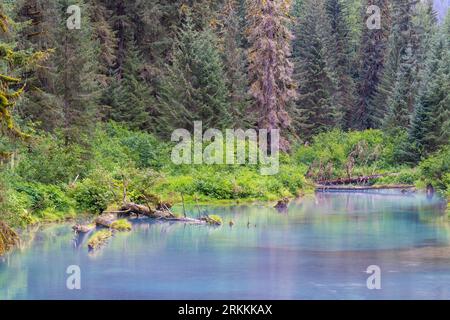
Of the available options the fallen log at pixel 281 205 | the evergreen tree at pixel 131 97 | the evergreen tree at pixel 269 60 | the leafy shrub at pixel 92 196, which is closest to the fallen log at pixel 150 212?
the leafy shrub at pixel 92 196

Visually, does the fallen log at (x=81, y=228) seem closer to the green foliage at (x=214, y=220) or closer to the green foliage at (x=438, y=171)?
the green foliage at (x=214, y=220)

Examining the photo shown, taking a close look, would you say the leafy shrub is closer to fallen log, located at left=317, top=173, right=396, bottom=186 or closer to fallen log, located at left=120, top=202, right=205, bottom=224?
fallen log, located at left=120, top=202, right=205, bottom=224

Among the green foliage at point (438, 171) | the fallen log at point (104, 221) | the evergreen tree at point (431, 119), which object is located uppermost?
the evergreen tree at point (431, 119)

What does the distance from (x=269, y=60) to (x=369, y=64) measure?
18.7m

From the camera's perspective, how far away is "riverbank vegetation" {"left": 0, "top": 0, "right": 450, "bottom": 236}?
1227 inches

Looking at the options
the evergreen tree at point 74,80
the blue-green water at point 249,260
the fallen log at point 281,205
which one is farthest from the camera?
the evergreen tree at point 74,80

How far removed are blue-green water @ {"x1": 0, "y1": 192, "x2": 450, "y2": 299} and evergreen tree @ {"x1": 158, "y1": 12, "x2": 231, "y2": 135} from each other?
1397 cm

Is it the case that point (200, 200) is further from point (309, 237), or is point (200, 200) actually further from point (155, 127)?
point (155, 127)

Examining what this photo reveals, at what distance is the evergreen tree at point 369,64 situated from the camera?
63938mm

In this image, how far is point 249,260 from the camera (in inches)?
896

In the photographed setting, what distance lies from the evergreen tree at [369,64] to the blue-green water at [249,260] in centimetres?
3217

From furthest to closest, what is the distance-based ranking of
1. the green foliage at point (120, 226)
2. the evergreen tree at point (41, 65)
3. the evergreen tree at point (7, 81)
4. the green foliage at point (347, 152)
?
the green foliage at point (347, 152), the evergreen tree at point (41, 65), the green foliage at point (120, 226), the evergreen tree at point (7, 81)

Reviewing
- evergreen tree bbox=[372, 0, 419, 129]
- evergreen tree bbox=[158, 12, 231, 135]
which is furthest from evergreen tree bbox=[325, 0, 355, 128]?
evergreen tree bbox=[158, 12, 231, 135]
